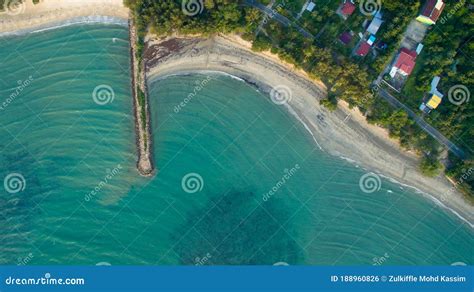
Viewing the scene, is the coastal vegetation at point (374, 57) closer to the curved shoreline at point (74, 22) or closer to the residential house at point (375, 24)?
the residential house at point (375, 24)

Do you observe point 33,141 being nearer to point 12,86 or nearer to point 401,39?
point 12,86

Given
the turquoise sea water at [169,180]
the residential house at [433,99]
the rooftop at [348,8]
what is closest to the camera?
the turquoise sea water at [169,180]

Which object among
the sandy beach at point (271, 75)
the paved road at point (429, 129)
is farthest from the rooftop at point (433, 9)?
the sandy beach at point (271, 75)

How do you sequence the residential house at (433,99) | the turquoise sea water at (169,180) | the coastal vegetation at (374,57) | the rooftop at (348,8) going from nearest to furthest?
1. the coastal vegetation at (374,57)
2. the turquoise sea water at (169,180)
3. the rooftop at (348,8)
4. the residential house at (433,99)

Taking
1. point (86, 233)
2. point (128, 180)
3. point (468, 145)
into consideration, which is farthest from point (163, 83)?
point (468, 145)

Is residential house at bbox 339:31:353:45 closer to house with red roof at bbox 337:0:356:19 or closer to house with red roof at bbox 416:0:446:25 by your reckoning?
house with red roof at bbox 337:0:356:19


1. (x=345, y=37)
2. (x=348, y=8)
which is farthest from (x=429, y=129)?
(x=348, y=8)

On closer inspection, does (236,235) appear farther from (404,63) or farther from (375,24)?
(375,24)
